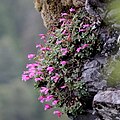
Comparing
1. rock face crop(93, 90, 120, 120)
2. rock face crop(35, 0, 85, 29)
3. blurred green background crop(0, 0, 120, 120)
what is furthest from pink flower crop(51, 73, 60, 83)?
blurred green background crop(0, 0, 120, 120)

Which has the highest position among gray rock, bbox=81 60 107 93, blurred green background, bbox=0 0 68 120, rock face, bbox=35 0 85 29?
blurred green background, bbox=0 0 68 120

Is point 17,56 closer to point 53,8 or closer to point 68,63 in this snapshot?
point 53,8

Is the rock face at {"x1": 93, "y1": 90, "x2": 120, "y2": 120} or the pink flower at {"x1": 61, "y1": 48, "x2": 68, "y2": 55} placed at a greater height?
the pink flower at {"x1": 61, "y1": 48, "x2": 68, "y2": 55}

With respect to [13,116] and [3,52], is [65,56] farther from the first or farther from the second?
[3,52]

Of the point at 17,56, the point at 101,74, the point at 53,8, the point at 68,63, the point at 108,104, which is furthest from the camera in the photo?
the point at 17,56

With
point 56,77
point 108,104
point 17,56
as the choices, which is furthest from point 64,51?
point 17,56

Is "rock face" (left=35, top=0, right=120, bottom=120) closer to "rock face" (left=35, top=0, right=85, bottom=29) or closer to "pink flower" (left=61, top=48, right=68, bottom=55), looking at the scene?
"pink flower" (left=61, top=48, right=68, bottom=55)
